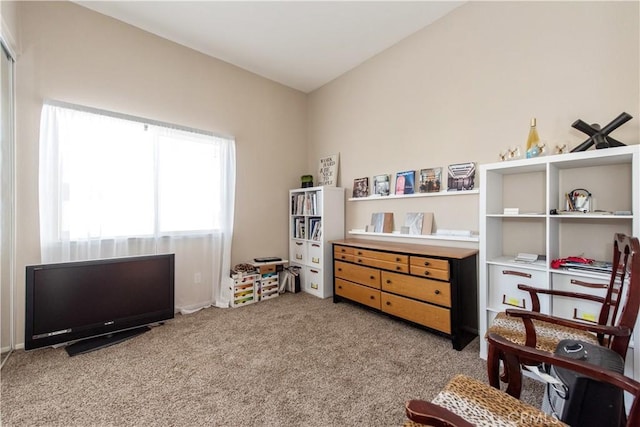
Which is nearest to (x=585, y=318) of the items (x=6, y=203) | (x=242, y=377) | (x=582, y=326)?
(x=582, y=326)

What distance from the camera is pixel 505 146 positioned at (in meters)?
2.33

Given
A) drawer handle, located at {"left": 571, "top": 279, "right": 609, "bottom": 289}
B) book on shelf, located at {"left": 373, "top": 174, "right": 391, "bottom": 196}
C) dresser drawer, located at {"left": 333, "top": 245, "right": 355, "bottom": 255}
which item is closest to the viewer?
drawer handle, located at {"left": 571, "top": 279, "right": 609, "bottom": 289}

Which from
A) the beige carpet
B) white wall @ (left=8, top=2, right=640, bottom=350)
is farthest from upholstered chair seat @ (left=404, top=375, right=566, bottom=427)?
white wall @ (left=8, top=2, right=640, bottom=350)

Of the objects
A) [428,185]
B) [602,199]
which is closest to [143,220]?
[428,185]

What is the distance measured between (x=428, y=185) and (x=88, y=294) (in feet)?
10.8

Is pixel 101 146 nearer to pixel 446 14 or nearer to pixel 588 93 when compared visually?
pixel 446 14

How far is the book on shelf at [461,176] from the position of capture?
2.54 metres

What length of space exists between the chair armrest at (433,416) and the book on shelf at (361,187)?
9.27 feet

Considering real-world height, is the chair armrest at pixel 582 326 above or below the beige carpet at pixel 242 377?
above

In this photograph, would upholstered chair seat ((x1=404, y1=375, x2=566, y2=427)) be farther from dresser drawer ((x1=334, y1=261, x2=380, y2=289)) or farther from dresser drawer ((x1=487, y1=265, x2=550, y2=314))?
dresser drawer ((x1=334, y1=261, x2=380, y2=289))

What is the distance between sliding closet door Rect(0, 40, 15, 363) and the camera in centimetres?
210

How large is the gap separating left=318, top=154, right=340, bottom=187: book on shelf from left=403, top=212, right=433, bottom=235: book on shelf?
4.20 feet

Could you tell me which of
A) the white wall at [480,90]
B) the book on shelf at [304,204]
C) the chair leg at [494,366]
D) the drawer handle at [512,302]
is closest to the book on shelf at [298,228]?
the book on shelf at [304,204]

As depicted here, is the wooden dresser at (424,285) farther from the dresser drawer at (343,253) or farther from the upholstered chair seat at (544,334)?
the upholstered chair seat at (544,334)
